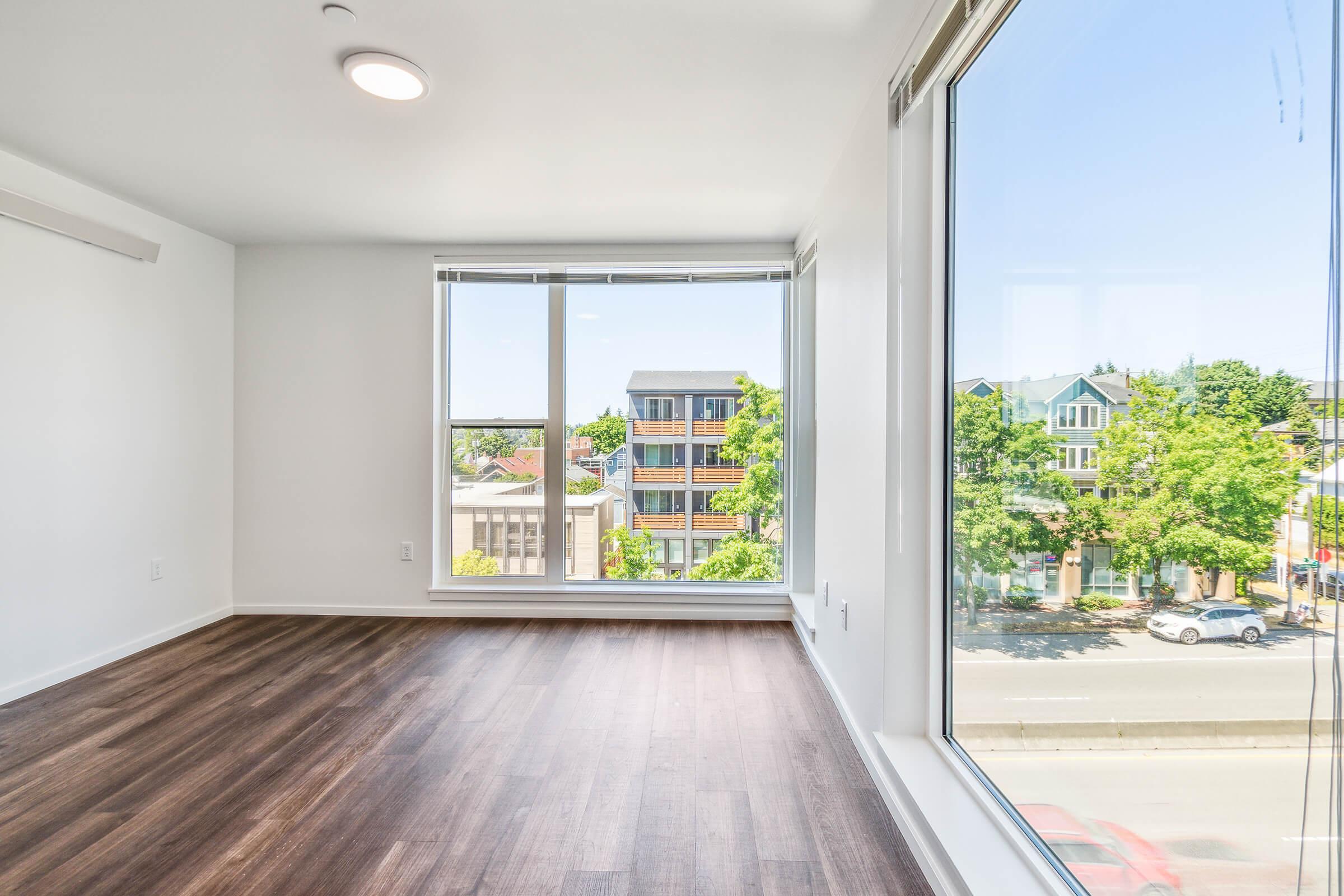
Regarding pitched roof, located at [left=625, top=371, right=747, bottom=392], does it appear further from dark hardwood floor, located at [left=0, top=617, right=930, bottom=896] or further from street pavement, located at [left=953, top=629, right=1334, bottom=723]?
street pavement, located at [left=953, top=629, right=1334, bottom=723]

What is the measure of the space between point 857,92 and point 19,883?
11.5 feet

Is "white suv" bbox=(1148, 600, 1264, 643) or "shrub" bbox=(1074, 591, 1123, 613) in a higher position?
"white suv" bbox=(1148, 600, 1264, 643)

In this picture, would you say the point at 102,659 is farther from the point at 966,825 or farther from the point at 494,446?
the point at 966,825

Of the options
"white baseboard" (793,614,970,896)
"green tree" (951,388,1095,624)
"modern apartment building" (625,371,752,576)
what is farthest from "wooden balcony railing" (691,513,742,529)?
"green tree" (951,388,1095,624)

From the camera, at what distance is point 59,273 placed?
3068mm

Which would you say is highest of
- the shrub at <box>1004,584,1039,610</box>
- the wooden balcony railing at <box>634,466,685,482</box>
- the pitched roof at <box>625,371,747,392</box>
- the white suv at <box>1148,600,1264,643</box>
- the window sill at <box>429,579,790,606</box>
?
the pitched roof at <box>625,371,747,392</box>

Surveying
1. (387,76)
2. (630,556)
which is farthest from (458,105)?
(630,556)

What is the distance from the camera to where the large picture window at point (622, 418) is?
4.26 meters

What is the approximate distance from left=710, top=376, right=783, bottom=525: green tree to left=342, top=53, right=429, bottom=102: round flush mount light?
2550 millimetres

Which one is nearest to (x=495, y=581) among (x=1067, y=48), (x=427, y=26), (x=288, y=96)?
(x=288, y=96)

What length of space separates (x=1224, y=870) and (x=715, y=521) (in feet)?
11.2

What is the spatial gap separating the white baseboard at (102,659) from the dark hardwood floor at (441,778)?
71 millimetres

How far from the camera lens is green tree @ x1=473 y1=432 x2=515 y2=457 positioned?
14.2ft

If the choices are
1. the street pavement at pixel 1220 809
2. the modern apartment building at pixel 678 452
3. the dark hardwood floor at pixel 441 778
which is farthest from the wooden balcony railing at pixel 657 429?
Answer: the street pavement at pixel 1220 809
